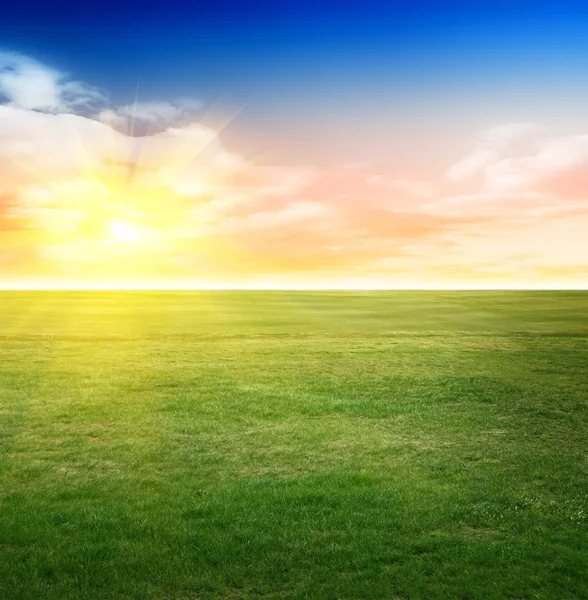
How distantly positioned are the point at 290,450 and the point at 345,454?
4.28 ft

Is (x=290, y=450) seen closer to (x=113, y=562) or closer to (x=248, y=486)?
(x=248, y=486)

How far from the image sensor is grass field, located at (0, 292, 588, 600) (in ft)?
25.5

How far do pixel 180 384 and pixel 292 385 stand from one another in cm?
421

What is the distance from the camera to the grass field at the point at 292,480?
776 centimetres

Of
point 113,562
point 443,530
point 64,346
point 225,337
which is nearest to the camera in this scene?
point 113,562

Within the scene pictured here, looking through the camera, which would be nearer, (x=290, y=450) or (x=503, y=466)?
(x=503, y=466)

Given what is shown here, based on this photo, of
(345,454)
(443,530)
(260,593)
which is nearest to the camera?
(260,593)

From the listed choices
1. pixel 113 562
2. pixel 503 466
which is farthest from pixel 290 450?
pixel 113 562

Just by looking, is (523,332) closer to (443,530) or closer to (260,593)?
(443,530)

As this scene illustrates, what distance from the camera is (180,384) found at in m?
21.6

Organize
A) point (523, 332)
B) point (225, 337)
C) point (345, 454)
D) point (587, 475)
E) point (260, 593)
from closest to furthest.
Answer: point (260, 593) < point (587, 475) < point (345, 454) < point (225, 337) < point (523, 332)

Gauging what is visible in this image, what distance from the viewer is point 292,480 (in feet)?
37.8

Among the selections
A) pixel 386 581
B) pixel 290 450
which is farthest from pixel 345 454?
pixel 386 581

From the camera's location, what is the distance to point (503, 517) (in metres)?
Answer: 9.63
